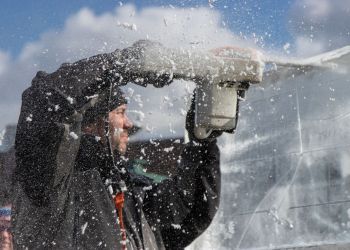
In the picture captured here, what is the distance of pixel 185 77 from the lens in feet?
8.14

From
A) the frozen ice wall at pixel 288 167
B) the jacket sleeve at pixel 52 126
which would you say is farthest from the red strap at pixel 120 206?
the frozen ice wall at pixel 288 167

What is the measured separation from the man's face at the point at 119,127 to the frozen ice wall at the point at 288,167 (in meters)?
3.49

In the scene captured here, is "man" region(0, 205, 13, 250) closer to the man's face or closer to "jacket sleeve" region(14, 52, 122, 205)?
the man's face

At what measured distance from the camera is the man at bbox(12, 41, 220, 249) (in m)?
2.42

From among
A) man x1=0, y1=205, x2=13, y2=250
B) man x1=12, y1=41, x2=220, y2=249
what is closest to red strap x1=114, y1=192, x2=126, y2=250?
man x1=12, y1=41, x2=220, y2=249

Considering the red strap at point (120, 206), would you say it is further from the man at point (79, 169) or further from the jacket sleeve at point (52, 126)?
the jacket sleeve at point (52, 126)

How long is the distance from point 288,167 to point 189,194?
3666 millimetres

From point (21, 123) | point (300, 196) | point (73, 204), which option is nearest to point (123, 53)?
point (21, 123)

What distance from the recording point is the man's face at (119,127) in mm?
2967

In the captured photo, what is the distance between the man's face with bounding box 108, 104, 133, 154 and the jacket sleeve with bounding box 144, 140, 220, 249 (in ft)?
0.96

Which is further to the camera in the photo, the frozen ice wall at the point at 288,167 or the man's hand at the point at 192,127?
the frozen ice wall at the point at 288,167

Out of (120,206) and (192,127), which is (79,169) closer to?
(120,206)

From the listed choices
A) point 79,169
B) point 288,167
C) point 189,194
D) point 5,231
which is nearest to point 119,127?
point 79,169

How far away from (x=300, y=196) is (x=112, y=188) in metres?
3.90
